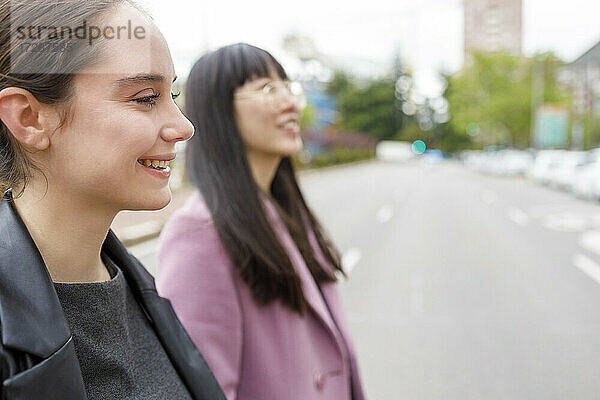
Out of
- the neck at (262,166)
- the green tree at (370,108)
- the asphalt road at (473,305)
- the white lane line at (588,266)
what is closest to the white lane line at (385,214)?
the asphalt road at (473,305)

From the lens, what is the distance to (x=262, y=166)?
189cm

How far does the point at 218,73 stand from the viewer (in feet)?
5.89

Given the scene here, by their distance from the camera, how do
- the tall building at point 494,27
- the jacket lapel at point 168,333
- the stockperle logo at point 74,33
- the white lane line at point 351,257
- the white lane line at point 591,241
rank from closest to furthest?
the stockperle logo at point 74,33
the jacket lapel at point 168,333
the white lane line at point 351,257
the white lane line at point 591,241
the tall building at point 494,27

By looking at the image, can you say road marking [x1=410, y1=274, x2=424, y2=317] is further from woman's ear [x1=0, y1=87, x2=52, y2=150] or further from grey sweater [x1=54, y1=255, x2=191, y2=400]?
woman's ear [x1=0, y1=87, x2=52, y2=150]

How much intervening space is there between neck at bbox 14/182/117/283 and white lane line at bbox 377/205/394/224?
13344mm

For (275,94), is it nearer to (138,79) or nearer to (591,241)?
(138,79)

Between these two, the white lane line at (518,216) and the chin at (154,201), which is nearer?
the chin at (154,201)

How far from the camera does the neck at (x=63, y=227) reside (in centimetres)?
90

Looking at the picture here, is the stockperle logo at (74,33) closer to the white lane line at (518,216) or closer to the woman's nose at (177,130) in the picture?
the woman's nose at (177,130)

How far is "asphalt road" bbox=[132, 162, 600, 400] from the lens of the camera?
15.0 ft

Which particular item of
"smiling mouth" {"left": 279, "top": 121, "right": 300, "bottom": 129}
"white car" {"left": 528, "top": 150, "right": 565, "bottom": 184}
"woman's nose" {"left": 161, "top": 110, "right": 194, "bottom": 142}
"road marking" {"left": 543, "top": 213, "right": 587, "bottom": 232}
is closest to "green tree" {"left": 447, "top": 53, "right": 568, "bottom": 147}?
"white car" {"left": 528, "top": 150, "right": 565, "bottom": 184}

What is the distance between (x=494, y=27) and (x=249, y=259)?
2432 inches

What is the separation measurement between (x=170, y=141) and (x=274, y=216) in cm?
92

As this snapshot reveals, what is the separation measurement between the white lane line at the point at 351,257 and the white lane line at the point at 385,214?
4112 mm
